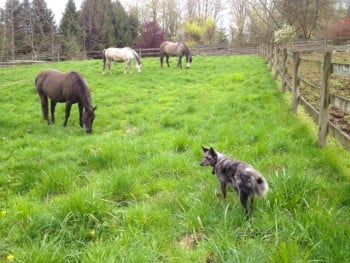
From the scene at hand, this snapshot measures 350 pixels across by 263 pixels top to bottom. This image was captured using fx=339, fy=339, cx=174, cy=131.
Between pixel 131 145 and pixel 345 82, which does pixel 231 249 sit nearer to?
pixel 131 145

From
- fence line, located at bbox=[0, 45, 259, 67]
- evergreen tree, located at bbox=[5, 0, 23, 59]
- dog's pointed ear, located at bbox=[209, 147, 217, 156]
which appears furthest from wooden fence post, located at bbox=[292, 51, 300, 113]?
evergreen tree, located at bbox=[5, 0, 23, 59]

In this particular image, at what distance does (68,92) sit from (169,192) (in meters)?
4.92

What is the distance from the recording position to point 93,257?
262 cm

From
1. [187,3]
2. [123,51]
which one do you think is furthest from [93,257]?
[187,3]

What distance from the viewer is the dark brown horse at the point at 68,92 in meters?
7.39

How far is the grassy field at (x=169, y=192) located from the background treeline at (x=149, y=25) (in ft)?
82.2

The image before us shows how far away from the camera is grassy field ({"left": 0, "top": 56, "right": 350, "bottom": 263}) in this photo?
2.71 meters

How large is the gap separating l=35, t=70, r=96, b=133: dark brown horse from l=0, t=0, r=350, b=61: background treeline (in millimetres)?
23033

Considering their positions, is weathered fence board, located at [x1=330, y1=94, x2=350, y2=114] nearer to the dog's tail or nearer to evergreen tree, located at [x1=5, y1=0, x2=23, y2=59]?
the dog's tail

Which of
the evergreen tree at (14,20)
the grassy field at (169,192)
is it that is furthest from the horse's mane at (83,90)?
the evergreen tree at (14,20)

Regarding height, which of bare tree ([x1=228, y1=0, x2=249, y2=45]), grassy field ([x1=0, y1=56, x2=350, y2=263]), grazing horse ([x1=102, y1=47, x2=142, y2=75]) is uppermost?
bare tree ([x1=228, y1=0, x2=249, y2=45])

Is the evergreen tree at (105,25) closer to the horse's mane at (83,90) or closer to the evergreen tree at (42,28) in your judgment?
the evergreen tree at (42,28)

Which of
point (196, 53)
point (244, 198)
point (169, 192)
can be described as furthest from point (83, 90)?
point (196, 53)

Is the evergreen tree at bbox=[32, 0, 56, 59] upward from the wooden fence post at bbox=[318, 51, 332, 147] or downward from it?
upward
